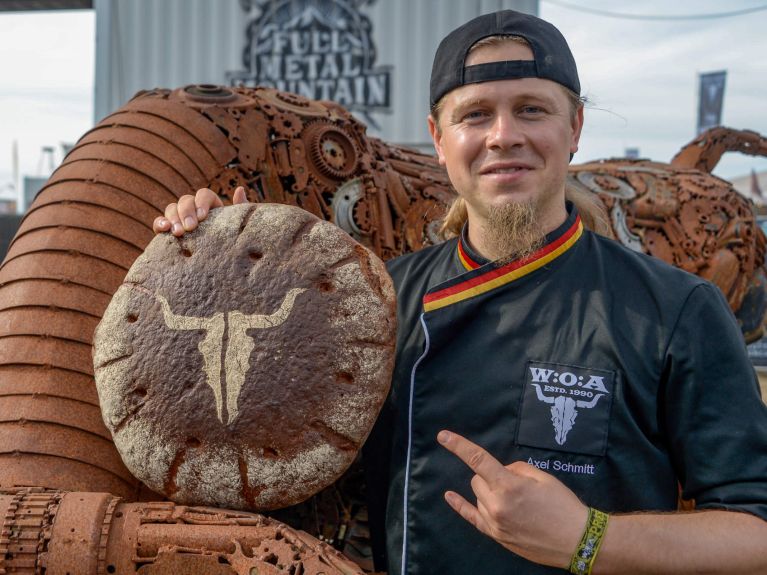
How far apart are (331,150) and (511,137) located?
1.18 metres

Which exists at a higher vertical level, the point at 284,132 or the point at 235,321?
the point at 284,132

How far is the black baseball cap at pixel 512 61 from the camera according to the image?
56.4 inches

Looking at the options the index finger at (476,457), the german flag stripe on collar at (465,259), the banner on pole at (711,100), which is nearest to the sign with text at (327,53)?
the german flag stripe on collar at (465,259)

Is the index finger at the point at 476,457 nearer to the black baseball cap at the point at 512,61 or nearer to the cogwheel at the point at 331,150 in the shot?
the black baseball cap at the point at 512,61

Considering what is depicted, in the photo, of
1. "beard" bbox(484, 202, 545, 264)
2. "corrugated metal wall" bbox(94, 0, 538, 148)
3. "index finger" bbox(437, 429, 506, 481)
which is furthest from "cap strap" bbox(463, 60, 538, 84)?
"corrugated metal wall" bbox(94, 0, 538, 148)

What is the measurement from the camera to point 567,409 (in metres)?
1.34

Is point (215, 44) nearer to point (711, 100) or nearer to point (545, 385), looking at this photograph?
point (545, 385)

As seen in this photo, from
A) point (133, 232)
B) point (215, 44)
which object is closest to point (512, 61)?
point (133, 232)

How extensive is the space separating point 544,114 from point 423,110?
392cm

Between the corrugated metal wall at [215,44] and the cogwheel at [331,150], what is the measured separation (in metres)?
2.65

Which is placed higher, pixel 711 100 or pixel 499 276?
pixel 711 100

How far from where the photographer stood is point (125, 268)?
192 cm

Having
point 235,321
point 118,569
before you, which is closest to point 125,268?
point 235,321

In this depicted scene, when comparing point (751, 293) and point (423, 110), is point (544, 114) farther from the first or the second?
point (423, 110)
